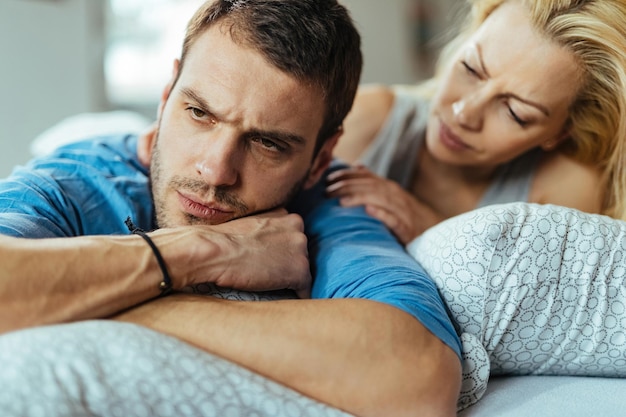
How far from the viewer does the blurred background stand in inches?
104

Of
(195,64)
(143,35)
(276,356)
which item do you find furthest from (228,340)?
(143,35)

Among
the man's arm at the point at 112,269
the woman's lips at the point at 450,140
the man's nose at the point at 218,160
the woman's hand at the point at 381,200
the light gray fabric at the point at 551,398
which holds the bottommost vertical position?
the light gray fabric at the point at 551,398

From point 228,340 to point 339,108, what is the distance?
602 mm

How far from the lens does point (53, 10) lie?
275cm

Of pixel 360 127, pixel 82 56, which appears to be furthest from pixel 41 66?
pixel 360 127

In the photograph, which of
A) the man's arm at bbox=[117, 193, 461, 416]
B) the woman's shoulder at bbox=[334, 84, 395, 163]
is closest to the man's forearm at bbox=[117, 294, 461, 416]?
the man's arm at bbox=[117, 193, 461, 416]

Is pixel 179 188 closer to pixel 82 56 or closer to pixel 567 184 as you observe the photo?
pixel 567 184

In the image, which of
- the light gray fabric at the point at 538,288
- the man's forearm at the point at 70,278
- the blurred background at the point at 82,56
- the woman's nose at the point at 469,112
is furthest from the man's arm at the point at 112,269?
the blurred background at the point at 82,56

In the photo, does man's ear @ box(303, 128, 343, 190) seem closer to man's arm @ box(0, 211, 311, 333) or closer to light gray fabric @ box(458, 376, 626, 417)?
man's arm @ box(0, 211, 311, 333)

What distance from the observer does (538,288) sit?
1.10 metres

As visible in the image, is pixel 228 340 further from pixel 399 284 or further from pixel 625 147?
pixel 625 147

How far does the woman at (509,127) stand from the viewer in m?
1.52

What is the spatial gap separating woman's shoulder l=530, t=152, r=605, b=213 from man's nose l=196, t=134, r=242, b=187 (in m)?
0.89

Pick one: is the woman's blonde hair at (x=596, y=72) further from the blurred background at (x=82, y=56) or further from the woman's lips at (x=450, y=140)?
the blurred background at (x=82, y=56)
